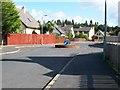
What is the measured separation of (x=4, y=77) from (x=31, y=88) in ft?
10.5

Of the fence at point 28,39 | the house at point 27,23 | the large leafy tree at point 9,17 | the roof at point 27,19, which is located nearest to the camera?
the large leafy tree at point 9,17

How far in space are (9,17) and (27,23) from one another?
24923mm

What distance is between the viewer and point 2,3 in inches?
2351

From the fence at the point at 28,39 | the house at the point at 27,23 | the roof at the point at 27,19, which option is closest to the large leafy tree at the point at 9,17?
the fence at the point at 28,39

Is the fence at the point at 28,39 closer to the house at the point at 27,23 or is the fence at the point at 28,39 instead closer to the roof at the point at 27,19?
the house at the point at 27,23

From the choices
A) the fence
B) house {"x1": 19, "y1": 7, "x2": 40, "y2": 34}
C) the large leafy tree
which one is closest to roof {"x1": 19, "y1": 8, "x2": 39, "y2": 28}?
house {"x1": 19, "y1": 7, "x2": 40, "y2": 34}

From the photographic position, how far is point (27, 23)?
85.2m

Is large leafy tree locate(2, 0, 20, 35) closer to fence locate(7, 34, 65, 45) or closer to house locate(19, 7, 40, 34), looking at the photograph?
fence locate(7, 34, 65, 45)

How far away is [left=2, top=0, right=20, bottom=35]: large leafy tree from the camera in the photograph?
5981 centimetres

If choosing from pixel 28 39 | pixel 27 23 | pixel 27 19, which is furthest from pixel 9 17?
pixel 27 19

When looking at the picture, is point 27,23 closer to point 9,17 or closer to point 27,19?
point 27,19

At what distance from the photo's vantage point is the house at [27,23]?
271ft

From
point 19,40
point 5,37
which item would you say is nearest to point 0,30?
point 5,37

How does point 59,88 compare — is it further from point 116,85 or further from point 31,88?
point 116,85
